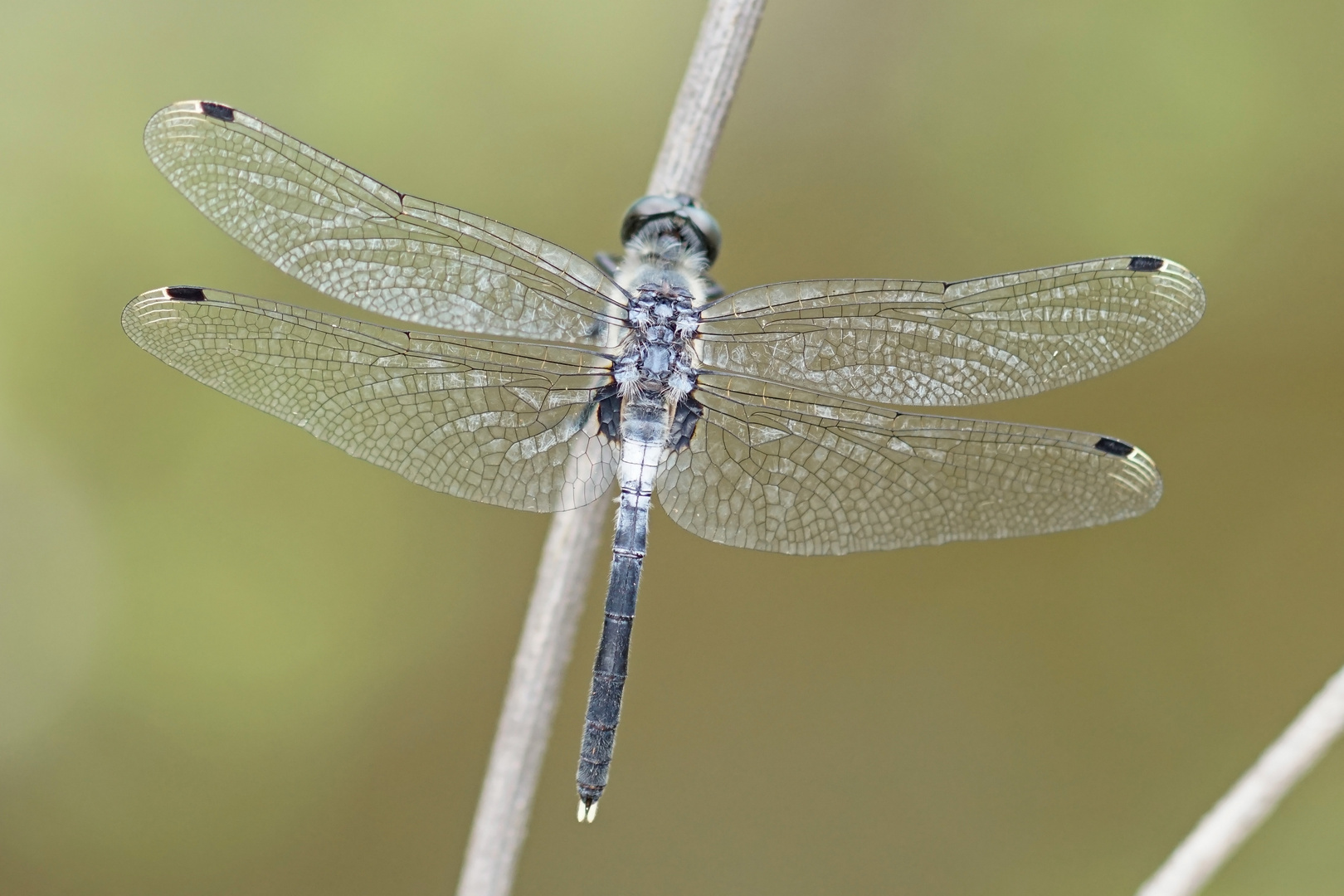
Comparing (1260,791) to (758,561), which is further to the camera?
(758,561)

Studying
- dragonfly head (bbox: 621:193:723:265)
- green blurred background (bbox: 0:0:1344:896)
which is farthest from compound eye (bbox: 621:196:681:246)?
green blurred background (bbox: 0:0:1344:896)

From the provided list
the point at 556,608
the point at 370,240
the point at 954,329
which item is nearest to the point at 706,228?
the point at 954,329

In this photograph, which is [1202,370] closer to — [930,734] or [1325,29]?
[1325,29]

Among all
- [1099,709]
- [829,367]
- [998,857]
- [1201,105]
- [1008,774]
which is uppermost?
[1201,105]

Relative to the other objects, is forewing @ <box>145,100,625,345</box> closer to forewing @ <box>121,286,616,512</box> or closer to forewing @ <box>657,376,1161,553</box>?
forewing @ <box>121,286,616,512</box>

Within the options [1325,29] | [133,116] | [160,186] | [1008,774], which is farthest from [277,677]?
[1325,29]

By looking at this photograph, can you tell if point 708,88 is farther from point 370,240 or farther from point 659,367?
point 370,240
